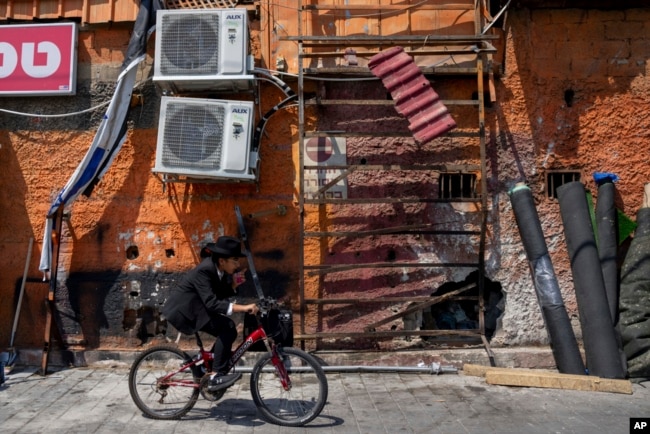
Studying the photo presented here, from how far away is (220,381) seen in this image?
5594mm

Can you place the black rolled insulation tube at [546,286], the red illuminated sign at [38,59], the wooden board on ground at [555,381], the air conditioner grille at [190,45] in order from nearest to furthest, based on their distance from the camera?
1. the wooden board on ground at [555,381]
2. the black rolled insulation tube at [546,286]
3. the air conditioner grille at [190,45]
4. the red illuminated sign at [38,59]

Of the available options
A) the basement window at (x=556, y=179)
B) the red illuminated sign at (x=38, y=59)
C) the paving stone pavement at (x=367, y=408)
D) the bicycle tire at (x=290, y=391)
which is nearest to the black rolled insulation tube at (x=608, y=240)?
the basement window at (x=556, y=179)

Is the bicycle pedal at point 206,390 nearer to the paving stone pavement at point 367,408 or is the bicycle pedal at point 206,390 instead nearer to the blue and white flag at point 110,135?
Result: the paving stone pavement at point 367,408

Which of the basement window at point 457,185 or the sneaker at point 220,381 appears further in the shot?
the basement window at point 457,185

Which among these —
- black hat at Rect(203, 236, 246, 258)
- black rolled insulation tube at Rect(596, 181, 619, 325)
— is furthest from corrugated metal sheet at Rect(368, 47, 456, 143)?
black hat at Rect(203, 236, 246, 258)

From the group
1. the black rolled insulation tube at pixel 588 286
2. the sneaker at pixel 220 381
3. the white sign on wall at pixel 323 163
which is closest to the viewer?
the sneaker at pixel 220 381

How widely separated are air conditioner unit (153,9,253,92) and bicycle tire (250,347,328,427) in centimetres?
329

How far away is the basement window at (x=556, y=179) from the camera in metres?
7.72

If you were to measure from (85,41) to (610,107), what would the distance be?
632 centimetres

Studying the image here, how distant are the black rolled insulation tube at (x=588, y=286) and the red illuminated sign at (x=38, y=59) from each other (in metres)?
5.93

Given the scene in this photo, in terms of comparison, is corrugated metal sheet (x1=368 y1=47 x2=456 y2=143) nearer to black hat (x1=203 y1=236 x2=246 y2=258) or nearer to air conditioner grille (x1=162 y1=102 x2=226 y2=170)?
air conditioner grille (x1=162 y1=102 x2=226 y2=170)

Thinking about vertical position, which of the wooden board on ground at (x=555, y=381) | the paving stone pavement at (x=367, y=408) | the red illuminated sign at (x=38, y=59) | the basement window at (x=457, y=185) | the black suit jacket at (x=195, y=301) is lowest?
the paving stone pavement at (x=367, y=408)

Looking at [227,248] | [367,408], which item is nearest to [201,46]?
[227,248]

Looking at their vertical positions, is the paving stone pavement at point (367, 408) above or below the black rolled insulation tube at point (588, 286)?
below
